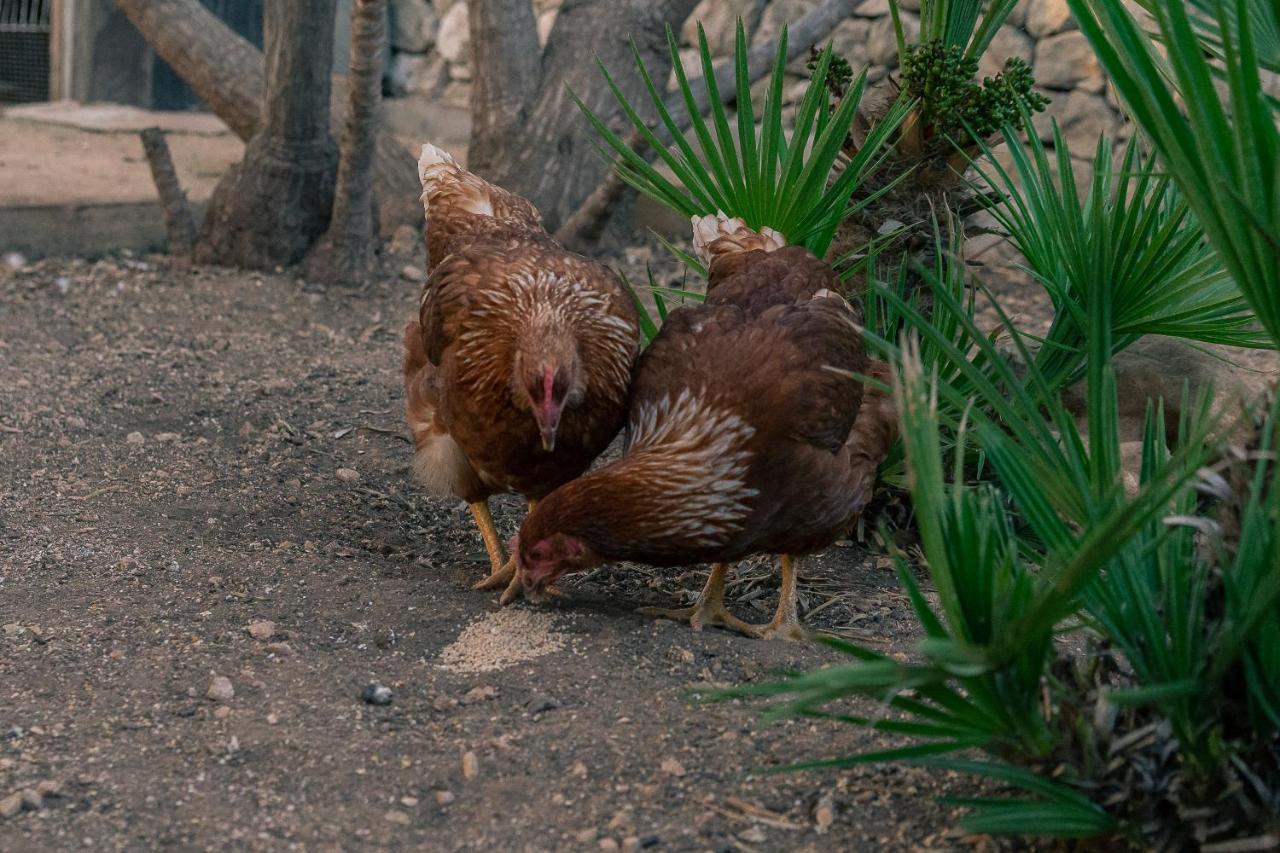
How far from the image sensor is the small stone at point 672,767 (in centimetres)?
262

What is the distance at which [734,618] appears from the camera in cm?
361

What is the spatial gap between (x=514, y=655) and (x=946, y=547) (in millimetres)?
1434

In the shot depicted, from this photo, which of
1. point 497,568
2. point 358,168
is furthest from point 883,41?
point 497,568

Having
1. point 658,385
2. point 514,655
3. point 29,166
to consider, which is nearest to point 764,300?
point 658,385

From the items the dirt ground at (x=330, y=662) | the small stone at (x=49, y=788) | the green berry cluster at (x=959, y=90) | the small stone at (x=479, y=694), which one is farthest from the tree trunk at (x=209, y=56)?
the small stone at (x=49, y=788)

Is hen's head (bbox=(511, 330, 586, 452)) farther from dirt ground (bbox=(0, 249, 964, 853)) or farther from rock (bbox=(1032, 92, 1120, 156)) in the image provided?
rock (bbox=(1032, 92, 1120, 156))

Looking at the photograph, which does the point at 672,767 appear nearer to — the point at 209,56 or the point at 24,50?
the point at 209,56

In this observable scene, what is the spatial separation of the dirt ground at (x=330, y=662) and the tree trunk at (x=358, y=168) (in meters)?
1.31

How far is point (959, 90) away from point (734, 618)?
1562 mm

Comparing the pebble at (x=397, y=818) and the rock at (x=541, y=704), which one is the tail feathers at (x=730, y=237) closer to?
the rock at (x=541, y=704)

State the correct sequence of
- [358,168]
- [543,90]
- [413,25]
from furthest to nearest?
1. [413,25]
2. [543,90]
3. [358,168]

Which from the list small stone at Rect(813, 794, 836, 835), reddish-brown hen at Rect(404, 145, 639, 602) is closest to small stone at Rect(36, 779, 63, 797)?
reddish-brown hen at Rect(404, 145, 639, 602)

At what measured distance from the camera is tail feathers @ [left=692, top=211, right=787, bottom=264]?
150 inches

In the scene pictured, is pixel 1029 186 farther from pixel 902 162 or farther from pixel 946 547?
pixel 946 547
